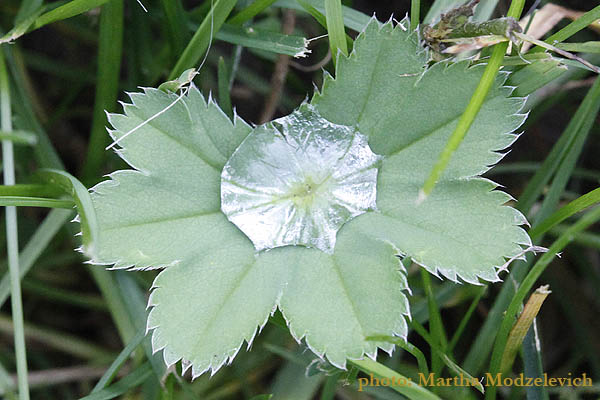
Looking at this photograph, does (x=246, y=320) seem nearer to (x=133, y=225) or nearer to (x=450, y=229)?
(x=133, y=225)

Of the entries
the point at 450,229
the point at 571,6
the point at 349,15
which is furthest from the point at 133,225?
the point at 571,6

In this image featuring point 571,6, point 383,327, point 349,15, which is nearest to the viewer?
point 383,327

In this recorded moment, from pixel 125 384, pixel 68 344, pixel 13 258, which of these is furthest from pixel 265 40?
pixel 68 344

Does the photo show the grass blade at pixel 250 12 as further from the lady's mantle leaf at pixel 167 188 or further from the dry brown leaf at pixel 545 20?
the dry brown leaf at pixel 545 20

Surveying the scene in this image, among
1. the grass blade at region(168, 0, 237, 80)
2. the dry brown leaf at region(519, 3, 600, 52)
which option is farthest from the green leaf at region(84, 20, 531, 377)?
the dry brown leaf at region(519, 3, 600, 52)

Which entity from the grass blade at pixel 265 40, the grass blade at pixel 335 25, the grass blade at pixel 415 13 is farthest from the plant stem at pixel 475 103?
the grass blade at pixel 265 40
